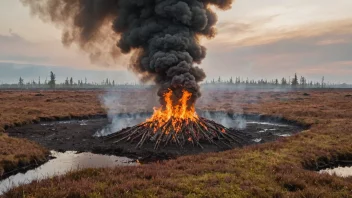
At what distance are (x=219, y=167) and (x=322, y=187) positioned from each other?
5765 mm

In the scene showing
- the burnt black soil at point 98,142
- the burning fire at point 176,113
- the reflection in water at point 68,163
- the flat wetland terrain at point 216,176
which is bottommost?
the reflection in water at point 68,163

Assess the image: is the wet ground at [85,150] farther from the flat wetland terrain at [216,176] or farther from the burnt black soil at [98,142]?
the flat wetland terrain at [216,176]

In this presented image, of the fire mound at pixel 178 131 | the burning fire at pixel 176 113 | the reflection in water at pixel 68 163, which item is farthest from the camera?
the burning fire at pixel 176 113

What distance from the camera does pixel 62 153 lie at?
27516mm

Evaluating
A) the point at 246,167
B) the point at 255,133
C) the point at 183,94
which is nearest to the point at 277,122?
the point at 255,133

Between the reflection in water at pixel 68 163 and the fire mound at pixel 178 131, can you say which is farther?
the fire mound at pixel 178 131

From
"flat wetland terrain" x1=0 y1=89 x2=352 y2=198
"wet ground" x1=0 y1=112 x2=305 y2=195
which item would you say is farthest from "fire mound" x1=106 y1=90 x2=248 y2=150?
"flat wetland terrain" x1=0 y1=89 x2=352 y2=198

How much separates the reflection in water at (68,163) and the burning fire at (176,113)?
8.64 metres

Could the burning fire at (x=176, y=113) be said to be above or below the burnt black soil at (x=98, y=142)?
above

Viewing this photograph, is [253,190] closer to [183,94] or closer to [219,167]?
[219,167]

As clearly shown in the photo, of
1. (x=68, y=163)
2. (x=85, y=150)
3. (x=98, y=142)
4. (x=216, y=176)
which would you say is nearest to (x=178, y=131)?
(x=98, y=142)

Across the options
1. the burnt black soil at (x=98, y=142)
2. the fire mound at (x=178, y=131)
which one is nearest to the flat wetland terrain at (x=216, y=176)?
the burnt black soil at (x=98, y=142)

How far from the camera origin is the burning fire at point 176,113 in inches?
1314

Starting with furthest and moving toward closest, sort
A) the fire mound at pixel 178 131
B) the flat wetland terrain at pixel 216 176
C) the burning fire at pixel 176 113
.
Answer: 1. the burning fire at pixel 176 113
2. the fire mound at pixel 178 131
3. the flat wetland terrain at pixel 216 176
